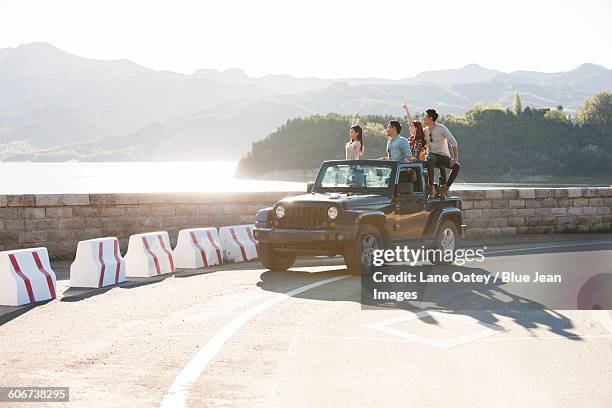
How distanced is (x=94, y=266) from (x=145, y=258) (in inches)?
57.7

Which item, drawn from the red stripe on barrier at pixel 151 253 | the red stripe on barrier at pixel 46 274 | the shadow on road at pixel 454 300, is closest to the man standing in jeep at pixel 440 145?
the shadow on road at pixel 454 300

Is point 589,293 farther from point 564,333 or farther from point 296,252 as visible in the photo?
point 296,252

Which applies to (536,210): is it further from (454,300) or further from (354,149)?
(454,300)

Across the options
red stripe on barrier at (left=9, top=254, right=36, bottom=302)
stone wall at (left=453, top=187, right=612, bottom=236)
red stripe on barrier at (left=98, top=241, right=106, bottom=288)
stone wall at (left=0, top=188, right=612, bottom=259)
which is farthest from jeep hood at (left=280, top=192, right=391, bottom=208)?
stone wall at (left=453, top=187, right=612, bottom=236)

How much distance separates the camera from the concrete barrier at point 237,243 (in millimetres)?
16031

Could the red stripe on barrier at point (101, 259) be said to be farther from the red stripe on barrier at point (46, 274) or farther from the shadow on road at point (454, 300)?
the shadow on road at point (454, 300)

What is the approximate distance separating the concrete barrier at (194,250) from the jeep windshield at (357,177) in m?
2.59

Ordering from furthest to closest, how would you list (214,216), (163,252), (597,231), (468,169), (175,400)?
(468,169) < (597,231) < (214,216) < (163,252) < (175,400)

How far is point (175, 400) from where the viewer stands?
5.77 m

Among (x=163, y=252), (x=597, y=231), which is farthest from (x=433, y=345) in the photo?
(x=597, y=231)

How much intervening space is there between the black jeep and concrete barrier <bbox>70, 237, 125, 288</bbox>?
89.3 inches

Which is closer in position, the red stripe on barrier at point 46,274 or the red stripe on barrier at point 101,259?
the red stripe on barrier at point 46,274

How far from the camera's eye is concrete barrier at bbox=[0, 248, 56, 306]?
10602 millimetres

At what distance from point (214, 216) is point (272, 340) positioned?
35.4 feet
